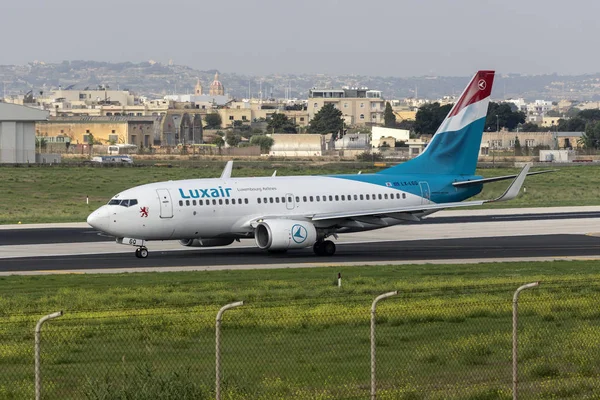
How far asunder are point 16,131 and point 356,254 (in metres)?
83.6

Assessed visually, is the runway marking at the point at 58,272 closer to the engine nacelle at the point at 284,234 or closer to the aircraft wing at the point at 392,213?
the engine nacelle at the point at 284,234

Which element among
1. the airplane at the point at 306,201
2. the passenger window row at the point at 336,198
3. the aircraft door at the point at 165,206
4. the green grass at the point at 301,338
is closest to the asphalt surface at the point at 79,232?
the airplane at the point at 306,201

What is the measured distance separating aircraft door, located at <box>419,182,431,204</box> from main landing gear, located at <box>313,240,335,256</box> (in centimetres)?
594

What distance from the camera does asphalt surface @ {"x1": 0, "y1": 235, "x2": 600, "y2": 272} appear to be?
44812mm

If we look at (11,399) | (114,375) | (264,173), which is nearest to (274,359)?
(114,375)

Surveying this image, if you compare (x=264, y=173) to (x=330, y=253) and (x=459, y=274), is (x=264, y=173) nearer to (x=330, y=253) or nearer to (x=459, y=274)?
(x=330, y=253)

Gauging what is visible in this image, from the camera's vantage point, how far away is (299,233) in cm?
4728

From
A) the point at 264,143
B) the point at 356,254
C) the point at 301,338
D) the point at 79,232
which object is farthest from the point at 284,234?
the point at 264,143

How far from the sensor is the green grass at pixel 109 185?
77875 millimetres

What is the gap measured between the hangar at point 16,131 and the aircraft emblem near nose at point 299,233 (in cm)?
8268

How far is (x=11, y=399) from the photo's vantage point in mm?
18891

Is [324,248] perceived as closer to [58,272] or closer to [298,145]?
[58,272]

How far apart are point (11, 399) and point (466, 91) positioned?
3883 cm

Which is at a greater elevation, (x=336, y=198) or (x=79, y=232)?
(x=336, y=198)
